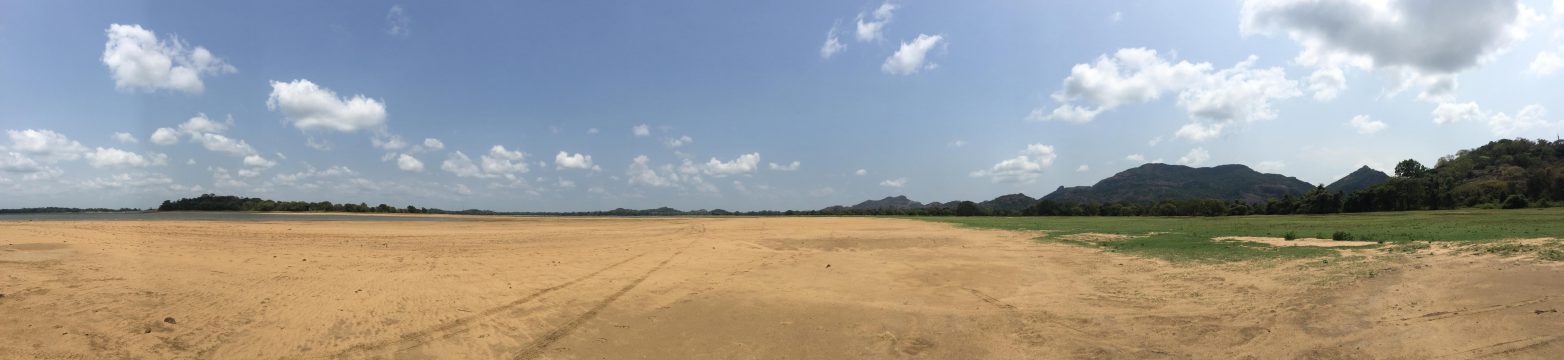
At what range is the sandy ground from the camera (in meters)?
6.64

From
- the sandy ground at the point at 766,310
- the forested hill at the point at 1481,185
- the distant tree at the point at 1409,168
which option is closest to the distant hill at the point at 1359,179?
the forested hill at the point at 1481,185

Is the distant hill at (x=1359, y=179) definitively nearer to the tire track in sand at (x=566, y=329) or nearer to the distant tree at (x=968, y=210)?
the distant tree at (x=968, y=210)

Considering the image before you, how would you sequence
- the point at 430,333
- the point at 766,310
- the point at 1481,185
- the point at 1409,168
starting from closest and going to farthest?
the point at 430,333 → the point at 766,310 → the point at 1481,185 → the point at 1409,168

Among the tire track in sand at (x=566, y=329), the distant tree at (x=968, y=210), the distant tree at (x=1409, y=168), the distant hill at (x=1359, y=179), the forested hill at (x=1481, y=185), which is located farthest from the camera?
the distant hill at (x=1359, y=179)

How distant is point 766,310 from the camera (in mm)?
9578

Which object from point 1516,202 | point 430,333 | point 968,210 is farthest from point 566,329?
point 968,210

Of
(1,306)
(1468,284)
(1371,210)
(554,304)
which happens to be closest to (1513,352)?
(1468,284)

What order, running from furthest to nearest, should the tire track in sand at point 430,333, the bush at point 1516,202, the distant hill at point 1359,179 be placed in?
the distant hill at point 1359,179 < the bush at point 1516,202 < the tire track in sand at point 430,333

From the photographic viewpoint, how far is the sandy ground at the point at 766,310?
6.64 m

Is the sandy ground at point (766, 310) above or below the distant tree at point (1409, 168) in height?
below

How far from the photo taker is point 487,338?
7570 mm

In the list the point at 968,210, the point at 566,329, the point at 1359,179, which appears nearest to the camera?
the point at 566,329

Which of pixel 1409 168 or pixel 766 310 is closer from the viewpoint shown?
pixel 766 310

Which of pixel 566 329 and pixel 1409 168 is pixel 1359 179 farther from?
pixel 566 329
